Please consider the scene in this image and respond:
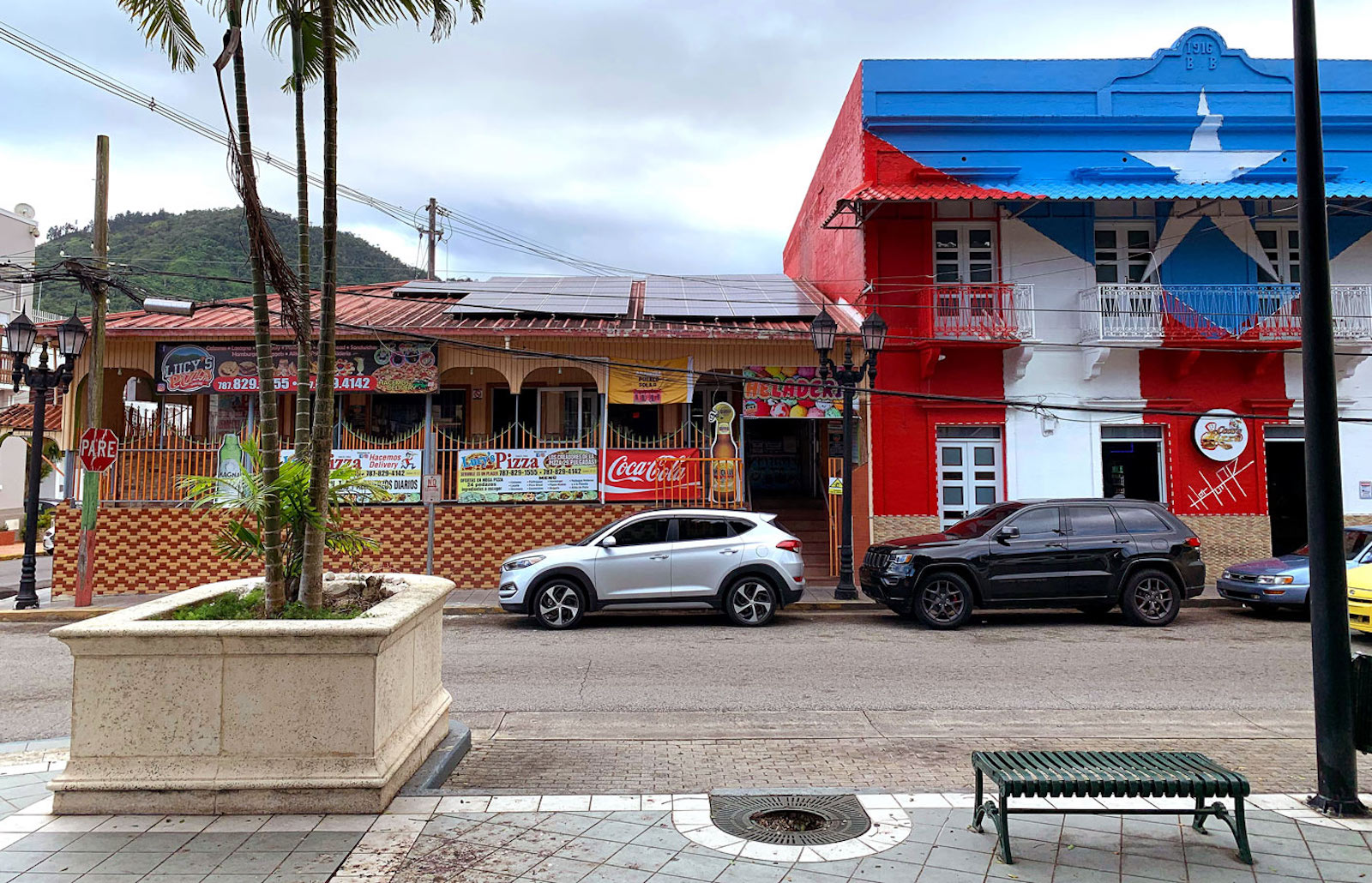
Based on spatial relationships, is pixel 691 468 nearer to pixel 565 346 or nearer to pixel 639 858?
pixel 565 346

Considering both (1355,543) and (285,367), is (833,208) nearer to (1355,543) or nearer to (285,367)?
(1355,543)

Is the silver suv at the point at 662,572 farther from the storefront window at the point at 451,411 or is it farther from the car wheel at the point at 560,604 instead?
the storefront window at the point at 451,411

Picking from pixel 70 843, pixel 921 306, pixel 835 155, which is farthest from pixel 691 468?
pixel 70 843

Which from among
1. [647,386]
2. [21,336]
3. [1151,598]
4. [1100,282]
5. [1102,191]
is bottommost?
[1151,598]

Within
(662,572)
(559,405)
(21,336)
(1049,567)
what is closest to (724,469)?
(559,405)

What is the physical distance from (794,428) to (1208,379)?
Answer: 8713mm

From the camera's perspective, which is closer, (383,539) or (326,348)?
(326,348)

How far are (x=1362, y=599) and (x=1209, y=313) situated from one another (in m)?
7.63

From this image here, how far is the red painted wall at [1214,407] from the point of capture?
681 inches

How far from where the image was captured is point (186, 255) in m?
27.8

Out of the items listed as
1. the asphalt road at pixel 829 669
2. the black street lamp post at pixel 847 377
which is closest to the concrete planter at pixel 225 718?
the asphalt road at pixel 829 669

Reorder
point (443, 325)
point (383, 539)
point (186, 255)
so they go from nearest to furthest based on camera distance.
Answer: point (383, 539) → point (443, 325) → point (186, 255)

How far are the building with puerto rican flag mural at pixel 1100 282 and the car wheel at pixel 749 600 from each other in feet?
18.2

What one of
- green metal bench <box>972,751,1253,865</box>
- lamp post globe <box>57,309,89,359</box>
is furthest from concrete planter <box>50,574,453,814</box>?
lamp post globe <box>57,309,89,359</box>
